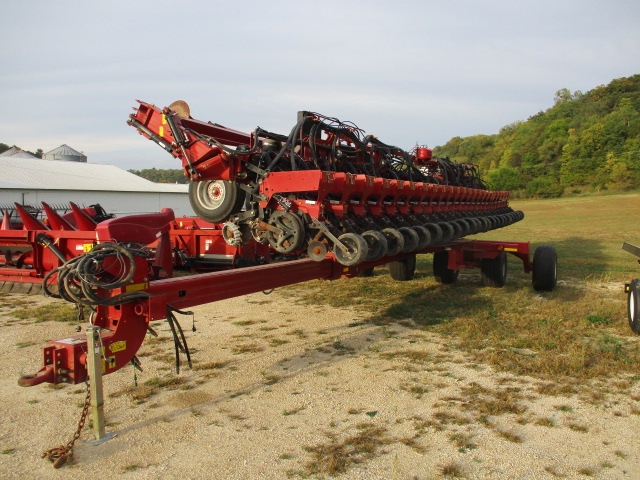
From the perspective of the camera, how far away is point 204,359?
5.50m

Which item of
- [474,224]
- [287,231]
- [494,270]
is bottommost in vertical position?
[494,270]

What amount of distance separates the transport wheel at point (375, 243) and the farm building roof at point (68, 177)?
24834mm

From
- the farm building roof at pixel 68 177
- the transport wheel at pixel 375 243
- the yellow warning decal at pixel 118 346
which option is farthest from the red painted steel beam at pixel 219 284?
the farm building roof at pixel 68 177

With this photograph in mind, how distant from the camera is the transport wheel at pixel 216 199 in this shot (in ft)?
19.5

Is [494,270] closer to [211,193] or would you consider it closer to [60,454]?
[211,193]

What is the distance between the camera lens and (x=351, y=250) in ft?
16.8

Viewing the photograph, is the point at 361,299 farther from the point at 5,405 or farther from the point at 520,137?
the point at 520,137

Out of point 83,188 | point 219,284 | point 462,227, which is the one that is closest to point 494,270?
point 462,227

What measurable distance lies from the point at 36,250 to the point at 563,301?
767 cm

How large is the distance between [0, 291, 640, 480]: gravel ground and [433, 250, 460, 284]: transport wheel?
3.94 meters

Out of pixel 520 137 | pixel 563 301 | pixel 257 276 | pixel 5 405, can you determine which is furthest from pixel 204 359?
pixel 520 137

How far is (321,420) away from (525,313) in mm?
4442

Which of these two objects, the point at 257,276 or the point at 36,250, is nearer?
the point at 257,276

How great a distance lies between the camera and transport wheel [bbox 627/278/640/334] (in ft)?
20.2
